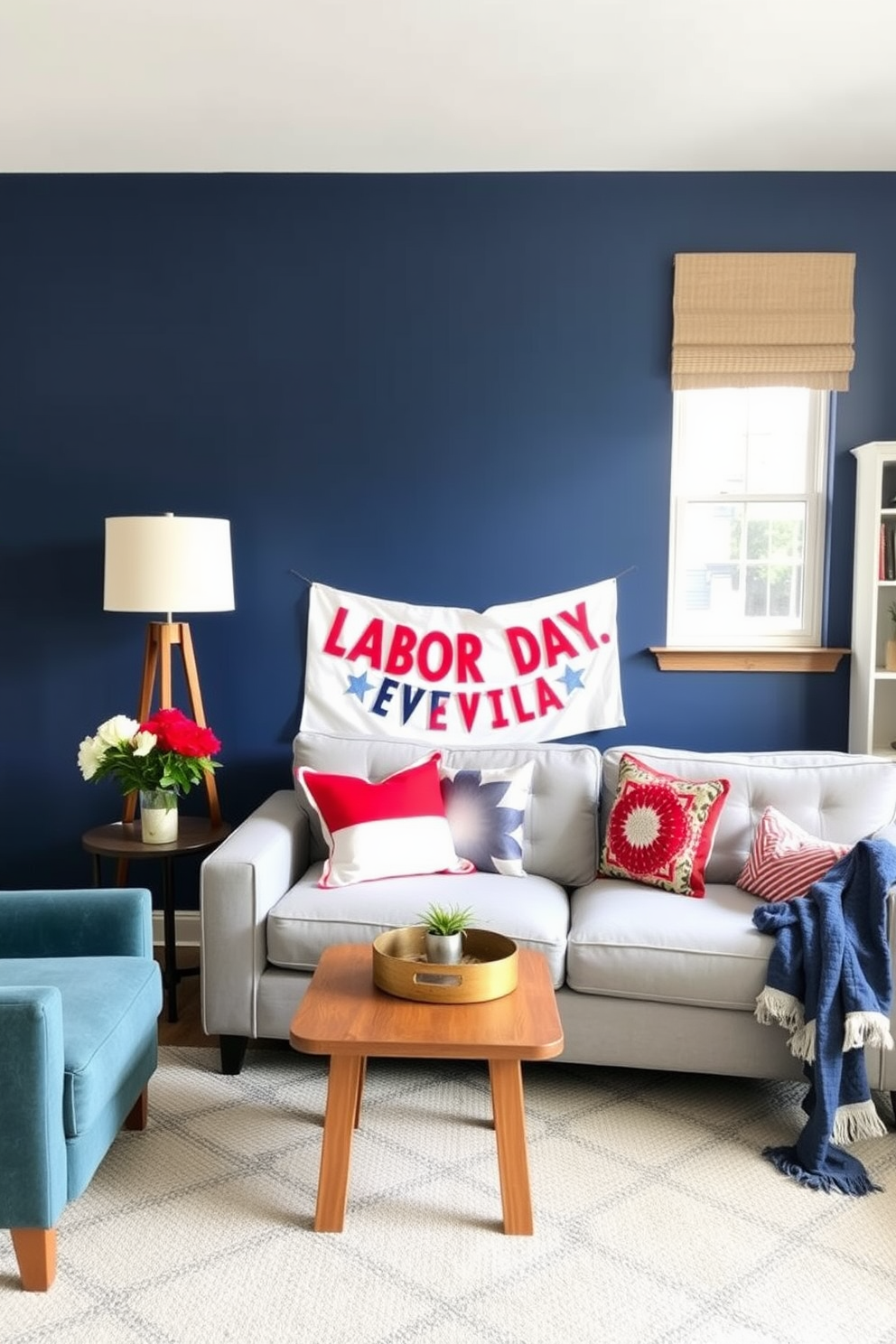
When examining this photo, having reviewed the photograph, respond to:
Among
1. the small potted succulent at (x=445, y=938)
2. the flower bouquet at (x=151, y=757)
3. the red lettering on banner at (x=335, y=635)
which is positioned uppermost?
the red lettering on banner at (x=335, y=635)

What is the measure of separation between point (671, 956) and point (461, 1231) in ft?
2.78

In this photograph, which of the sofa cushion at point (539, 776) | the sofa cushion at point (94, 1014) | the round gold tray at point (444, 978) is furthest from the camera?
the sofa cushion at point (539, 776)

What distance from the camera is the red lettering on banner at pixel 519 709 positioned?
3.84m

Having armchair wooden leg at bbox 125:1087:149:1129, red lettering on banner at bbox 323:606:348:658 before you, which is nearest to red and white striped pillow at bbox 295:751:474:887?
red lettering on banner at bbox 323:606:348:658

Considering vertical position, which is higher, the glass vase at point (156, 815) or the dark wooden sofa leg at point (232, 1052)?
the glass vase at point (156, 815)

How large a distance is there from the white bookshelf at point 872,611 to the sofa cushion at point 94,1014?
2430mm

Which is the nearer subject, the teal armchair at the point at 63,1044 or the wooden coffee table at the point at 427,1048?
the teal armchair at the point at 63,1044

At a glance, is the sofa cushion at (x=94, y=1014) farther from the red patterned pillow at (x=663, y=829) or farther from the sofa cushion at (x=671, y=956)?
the red patterned pillow at (x=663, y=829)

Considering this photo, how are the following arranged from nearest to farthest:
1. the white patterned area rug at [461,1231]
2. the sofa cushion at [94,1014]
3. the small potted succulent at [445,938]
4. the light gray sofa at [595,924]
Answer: the white patterned area rug at [461,1231], the sofa cushion at [94,1014], the small potted succulent at [445,938], the light gray sofa at [595,924]

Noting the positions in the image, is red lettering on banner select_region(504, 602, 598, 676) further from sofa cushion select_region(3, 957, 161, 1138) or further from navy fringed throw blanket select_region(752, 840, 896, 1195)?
sofa cushion select_region(3, 957, 161, 1138)

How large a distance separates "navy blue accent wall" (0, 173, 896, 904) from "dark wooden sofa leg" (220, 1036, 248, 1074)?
1179mm

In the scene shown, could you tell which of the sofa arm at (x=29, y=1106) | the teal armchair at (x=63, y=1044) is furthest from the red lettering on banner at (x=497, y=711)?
the sofa arm at (x=29, y=1106)

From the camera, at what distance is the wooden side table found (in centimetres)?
328

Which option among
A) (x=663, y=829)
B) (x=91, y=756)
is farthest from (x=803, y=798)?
(x=91, y=756)
